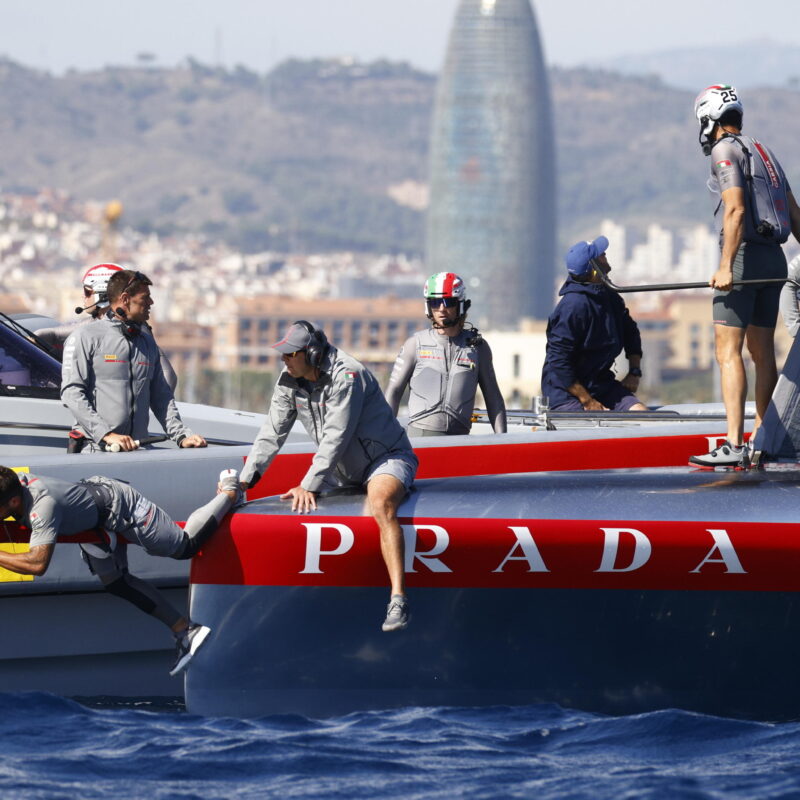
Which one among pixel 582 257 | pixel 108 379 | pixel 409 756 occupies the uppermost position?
pixel 582 257

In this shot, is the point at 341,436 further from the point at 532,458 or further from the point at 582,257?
the point at 582,257

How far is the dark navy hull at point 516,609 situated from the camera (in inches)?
258

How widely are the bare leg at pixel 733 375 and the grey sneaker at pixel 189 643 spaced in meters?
2.48

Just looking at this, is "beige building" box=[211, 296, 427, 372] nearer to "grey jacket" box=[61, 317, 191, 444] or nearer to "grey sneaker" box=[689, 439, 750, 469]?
"grey jacket" box=[61, 317, 191, 444]

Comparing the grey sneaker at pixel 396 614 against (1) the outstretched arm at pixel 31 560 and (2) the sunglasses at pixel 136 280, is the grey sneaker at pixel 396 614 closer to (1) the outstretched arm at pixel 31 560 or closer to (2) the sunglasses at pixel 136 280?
(1) the outstretched arm at pixel 31 560

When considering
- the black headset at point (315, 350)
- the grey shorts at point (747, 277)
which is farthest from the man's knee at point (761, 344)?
the black headset at point (315, 350)

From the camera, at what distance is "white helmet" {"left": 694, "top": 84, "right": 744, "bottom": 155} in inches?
289

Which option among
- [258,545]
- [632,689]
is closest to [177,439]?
[258,545]

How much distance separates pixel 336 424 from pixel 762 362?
2157 mm

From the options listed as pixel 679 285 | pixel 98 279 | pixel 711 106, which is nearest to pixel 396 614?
pixel 679 285

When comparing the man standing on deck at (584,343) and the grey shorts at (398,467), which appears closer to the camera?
the grey shorts at (398,467)

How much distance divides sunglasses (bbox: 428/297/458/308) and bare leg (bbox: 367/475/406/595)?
1.87m

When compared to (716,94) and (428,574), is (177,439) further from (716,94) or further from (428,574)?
(716,94)

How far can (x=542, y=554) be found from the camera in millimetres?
6566
